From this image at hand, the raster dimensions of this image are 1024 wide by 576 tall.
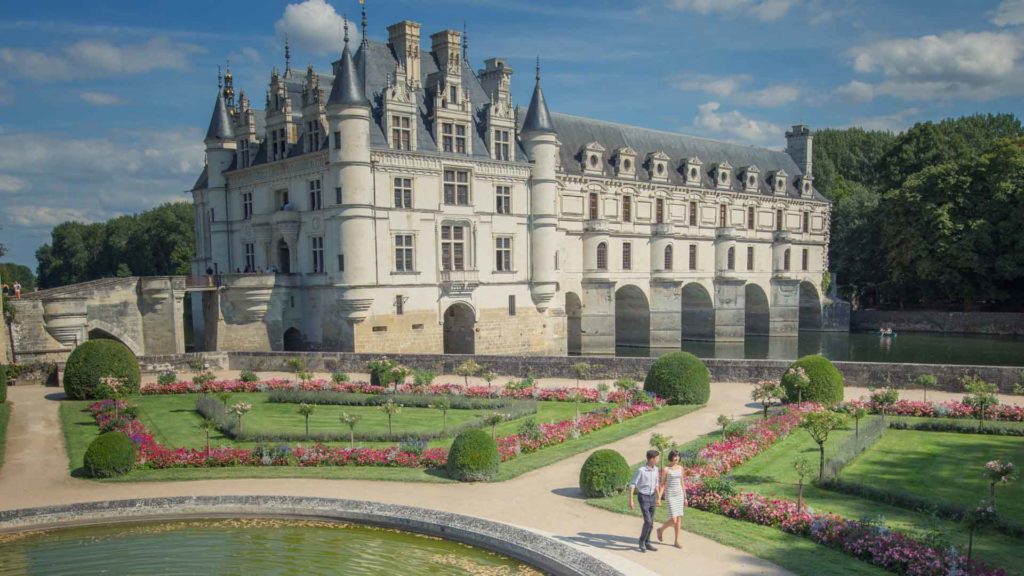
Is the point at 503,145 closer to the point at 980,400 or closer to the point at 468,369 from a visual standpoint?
the point at 468,369

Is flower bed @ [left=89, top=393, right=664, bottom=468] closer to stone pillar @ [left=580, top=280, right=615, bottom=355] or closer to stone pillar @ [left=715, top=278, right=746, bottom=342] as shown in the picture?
stone pillar @ [left=580, top=280, right=615, bottom=355]

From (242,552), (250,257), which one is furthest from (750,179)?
(242,552)

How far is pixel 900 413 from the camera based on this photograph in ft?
67.6

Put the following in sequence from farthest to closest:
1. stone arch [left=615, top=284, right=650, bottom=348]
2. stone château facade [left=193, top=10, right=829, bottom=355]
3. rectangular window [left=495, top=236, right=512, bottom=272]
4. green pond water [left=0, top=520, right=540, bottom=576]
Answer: stone arch [left=615, top=284, right=650, bottom=348] → rectangular window [left=495, top=236, right=512, bottom=272] → stone château facade [left=193, top=10, right=829, bottom=355] → green pond water [left=0, top=520, right=540, bottom=576]

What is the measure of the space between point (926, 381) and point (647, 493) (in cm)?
1582

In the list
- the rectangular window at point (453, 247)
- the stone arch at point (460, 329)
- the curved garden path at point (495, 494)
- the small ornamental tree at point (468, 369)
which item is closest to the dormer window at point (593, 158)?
the rectangular window at point (453, 247)

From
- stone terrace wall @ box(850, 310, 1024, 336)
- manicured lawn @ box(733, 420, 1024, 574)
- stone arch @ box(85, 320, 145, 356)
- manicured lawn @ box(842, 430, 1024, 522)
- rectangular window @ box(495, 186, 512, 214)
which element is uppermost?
rectangular window @ box(495, 186, 512, 214)

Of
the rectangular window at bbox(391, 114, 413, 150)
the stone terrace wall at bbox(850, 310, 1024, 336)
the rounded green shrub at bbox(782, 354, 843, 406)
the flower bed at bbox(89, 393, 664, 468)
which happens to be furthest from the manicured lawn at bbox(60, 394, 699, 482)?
the stone terrace wall at bbox(850, 310, 1024, 336)

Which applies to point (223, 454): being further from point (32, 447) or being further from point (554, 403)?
point (554, 403)

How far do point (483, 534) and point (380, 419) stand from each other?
9.70 m

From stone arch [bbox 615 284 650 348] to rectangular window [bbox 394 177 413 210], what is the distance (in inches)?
686

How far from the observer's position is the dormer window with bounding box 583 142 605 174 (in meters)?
43.7

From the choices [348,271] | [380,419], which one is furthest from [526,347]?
[380,419]

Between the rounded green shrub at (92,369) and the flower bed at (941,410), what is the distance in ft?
70.3
